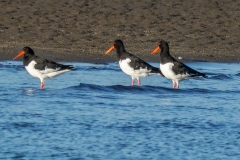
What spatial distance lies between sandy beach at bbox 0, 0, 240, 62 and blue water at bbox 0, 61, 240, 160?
263cm

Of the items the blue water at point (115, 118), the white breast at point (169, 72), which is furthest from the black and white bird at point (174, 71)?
the blue water at point (115, 118)

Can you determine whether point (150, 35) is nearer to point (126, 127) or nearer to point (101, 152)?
point (126, 127)

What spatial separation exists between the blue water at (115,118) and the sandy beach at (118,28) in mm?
2629

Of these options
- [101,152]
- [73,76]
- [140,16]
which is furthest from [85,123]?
[140,16]

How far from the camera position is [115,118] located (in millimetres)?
11250

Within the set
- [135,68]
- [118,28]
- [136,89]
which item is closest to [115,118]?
[136,89]

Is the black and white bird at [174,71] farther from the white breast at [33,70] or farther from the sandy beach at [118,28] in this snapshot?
the sandy beach at [118,28]

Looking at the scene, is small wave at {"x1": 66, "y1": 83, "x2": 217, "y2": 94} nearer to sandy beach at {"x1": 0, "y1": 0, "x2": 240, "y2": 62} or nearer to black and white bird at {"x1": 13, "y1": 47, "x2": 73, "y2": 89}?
black and white bird at {"x1": 13, "y1": 47, "x2": 73, "y2": 89}

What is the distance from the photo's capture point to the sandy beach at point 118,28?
18.6 meters

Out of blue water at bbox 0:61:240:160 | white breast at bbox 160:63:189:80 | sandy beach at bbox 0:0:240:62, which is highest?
sandy beach at bbox 0:0:240:62

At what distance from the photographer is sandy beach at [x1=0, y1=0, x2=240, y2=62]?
61.1 feet

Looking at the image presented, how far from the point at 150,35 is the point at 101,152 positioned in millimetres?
11077

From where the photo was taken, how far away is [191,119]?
11414 millimetres

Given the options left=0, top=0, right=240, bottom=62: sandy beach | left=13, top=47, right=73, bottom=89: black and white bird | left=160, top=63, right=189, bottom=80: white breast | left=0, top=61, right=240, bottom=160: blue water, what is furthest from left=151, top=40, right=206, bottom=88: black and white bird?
left=0, top=0, right=240, bottom=62: sandy beach
